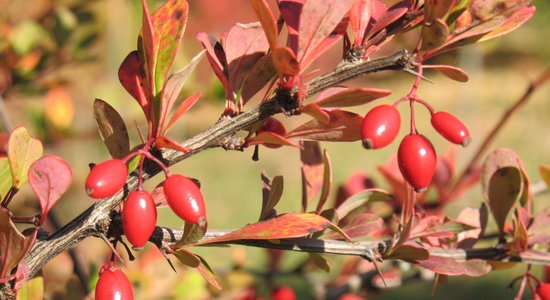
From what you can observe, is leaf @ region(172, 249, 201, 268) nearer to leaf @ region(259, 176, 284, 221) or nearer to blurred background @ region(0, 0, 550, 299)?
leaf @ region(259, 176, 284, 221)

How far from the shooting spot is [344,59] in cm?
52

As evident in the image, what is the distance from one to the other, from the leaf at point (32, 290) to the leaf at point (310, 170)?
25 centimetres

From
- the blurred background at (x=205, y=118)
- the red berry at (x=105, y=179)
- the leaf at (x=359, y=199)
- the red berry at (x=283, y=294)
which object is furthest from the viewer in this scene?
the blurred background at (x=205, y=118)

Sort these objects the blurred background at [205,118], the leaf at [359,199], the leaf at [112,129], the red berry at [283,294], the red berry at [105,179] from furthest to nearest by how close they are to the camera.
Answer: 1. the blurred background at [205,118]
2. the red berry at [283,294]
3. the leaf at [359,199]
4. the leaf at [112,129]
5. the red berry at [105,179]

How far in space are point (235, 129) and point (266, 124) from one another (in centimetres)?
6

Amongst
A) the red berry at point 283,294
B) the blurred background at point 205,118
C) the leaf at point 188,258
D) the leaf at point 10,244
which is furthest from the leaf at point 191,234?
the red berry at point 283,294

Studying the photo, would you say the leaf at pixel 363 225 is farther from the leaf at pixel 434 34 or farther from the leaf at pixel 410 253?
the leaf at pixel 434 34

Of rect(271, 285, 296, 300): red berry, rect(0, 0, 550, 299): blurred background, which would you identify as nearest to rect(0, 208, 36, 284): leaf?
rect(0, 0, 550, 299): blurred background

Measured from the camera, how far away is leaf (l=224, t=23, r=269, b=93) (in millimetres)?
555

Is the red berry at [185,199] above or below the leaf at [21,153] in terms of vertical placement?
below

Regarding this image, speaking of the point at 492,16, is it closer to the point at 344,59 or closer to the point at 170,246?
the point at 344,59

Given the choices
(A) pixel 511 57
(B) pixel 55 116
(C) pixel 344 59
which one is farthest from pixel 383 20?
(A) pixel 511 57

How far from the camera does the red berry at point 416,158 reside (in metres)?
0.51

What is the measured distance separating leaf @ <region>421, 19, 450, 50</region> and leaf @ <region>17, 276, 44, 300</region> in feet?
1.13
